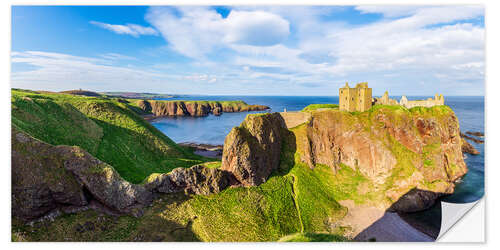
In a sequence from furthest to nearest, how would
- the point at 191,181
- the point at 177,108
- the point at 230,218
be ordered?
the point at 177,108 → the point at 191,181 → the point at 230,218

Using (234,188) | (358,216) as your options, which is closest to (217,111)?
(234,188)

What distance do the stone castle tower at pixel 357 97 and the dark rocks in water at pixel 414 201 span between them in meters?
11.5

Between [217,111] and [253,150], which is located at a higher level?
[217,111]

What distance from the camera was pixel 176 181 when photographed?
15797 mm

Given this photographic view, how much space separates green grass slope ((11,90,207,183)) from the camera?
1597 centimetres

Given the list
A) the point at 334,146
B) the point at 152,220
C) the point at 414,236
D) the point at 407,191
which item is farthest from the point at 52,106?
the point at 407,191

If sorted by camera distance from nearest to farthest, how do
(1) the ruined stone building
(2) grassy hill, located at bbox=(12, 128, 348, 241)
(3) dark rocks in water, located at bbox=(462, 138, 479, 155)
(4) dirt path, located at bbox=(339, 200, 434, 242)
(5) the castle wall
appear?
1. (2) grassy hill, located at bbox=(12, 128, 348, 241)
2. (4) dirt path, located at bbox=(339, 200, 434, 242)
3. (5) the castle wall
4. (1) the ruined stone building
5. (3) dark rocks in water, located at bbox=(462, 138, 479, 155)

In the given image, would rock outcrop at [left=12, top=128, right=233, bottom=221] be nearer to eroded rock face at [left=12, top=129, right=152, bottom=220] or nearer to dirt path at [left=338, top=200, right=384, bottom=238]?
eroded rock face at [left=12, top=129, right=152, bottom=220]

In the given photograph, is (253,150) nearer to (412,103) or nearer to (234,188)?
(234,188)

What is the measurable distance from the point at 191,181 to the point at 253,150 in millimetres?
6642

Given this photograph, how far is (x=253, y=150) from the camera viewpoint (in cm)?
1938

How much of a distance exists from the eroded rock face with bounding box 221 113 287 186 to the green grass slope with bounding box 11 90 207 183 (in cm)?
872

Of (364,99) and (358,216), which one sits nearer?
(358,216)

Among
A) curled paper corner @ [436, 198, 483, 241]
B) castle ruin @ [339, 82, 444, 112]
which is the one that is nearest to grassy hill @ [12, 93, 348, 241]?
curled paper corner @ [436, 198, 483, 241]
